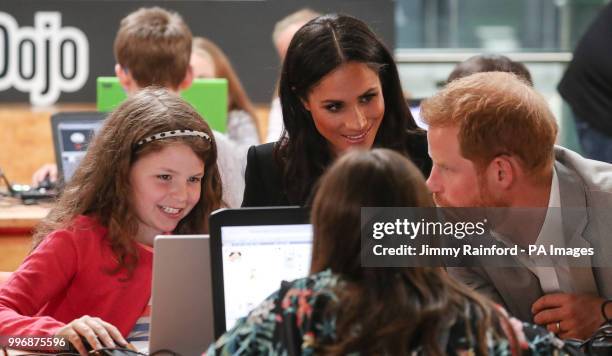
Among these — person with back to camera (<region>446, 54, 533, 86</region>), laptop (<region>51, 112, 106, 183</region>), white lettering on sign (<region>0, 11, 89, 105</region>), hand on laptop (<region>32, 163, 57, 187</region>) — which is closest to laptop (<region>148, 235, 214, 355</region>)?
person with back to camera (<region>446, 54, 533, 86</region>)

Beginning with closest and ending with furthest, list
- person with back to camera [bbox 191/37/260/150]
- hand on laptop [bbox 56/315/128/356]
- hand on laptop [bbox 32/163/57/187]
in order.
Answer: hand on laptop [bbox 56/315/128/356] → hand on laptop [bbox 32/163/57/187] → person with back to camera [bbox 191/37/260/150]

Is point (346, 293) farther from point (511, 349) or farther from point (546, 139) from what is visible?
point (546, 139)

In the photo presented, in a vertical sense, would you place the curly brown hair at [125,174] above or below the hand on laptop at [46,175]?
above

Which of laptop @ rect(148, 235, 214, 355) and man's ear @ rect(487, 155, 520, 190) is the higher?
man's ear @ rect(487, 155, 520, 190)

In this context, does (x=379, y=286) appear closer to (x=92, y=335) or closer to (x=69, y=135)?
(x=92, y=335)

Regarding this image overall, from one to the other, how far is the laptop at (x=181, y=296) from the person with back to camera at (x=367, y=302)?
1.27ft

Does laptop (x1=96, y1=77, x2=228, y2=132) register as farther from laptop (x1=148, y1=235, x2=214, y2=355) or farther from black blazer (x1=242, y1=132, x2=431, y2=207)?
laptop (x1=148, y1=235, x2=214, y2=355)

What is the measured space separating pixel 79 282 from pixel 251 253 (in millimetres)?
634

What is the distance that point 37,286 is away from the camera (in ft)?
7.60

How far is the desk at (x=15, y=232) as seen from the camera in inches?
171

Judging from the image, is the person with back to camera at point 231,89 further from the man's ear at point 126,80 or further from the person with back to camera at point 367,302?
the person with back to camera at point 367,302

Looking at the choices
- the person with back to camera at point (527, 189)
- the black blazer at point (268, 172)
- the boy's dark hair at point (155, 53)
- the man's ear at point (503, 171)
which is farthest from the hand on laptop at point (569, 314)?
the boy's dark hair at point (155, 53)

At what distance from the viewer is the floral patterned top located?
154 cm

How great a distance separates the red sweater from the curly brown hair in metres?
0.03
